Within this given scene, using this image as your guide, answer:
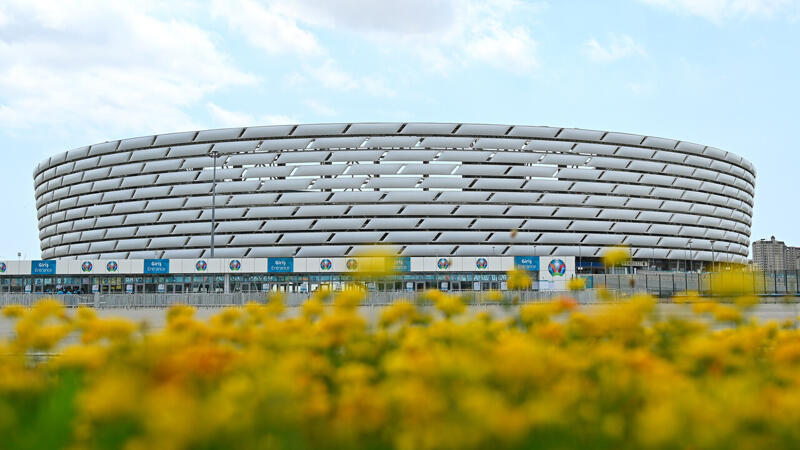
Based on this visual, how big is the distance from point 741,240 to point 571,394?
9471cm

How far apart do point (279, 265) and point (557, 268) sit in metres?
20.4

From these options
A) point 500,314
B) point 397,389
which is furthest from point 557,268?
point 397,389

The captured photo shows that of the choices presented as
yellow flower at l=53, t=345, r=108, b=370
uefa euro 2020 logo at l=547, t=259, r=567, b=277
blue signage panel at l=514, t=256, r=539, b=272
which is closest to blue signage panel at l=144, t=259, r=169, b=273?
blue signage panel at l=514, t=256, r=539, b=272

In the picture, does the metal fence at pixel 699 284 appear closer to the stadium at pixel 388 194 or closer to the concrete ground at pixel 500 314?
the concrete ground at pixel 500 314

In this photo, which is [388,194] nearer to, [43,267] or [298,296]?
[43,267]

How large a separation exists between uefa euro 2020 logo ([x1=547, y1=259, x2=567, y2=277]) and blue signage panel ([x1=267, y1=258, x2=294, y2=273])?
1911cm

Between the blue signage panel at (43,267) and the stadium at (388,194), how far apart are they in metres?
14.3

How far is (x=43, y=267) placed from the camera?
56.3 m

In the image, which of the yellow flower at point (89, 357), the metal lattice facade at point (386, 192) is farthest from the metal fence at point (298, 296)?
the metal lattice facade at point (386, 192)

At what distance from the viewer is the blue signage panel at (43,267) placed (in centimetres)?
5609

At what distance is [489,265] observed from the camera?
53.4 meters

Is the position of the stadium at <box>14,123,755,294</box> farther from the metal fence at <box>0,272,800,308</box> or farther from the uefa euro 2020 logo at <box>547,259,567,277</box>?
the metal fence at <box>0,272,800,308</box>

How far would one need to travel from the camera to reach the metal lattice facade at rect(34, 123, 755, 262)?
68125 millimetres

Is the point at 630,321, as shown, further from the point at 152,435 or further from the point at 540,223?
the point at 540,223
